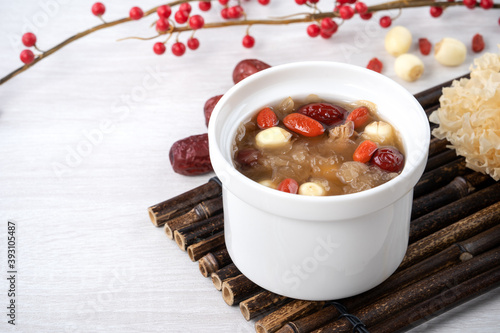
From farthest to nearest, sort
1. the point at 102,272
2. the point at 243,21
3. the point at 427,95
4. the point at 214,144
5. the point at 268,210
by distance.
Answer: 1. the point at 243,21
2. the point at 427,95
3. the point at 102,272
4. the point at 214,144
5. the point at 268,210

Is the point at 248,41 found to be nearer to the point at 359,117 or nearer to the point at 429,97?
the point at 429,97

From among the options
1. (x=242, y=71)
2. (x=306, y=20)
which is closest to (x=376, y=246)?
(x=242, y=71)

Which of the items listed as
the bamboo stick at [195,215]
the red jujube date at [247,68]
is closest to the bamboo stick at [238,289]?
the bamboo stick at [195,215]

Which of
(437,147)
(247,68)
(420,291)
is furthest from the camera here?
(247,68)

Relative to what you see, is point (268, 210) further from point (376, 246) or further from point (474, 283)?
point (474, 283)

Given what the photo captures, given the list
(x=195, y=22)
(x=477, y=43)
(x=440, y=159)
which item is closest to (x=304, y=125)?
(x=440, y=159)

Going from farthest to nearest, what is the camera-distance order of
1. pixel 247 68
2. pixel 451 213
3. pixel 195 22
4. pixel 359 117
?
pixel 195 22 → pixel 247 68 → pixel 451 213 → pixel 359 117

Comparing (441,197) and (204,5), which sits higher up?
(204,5)
